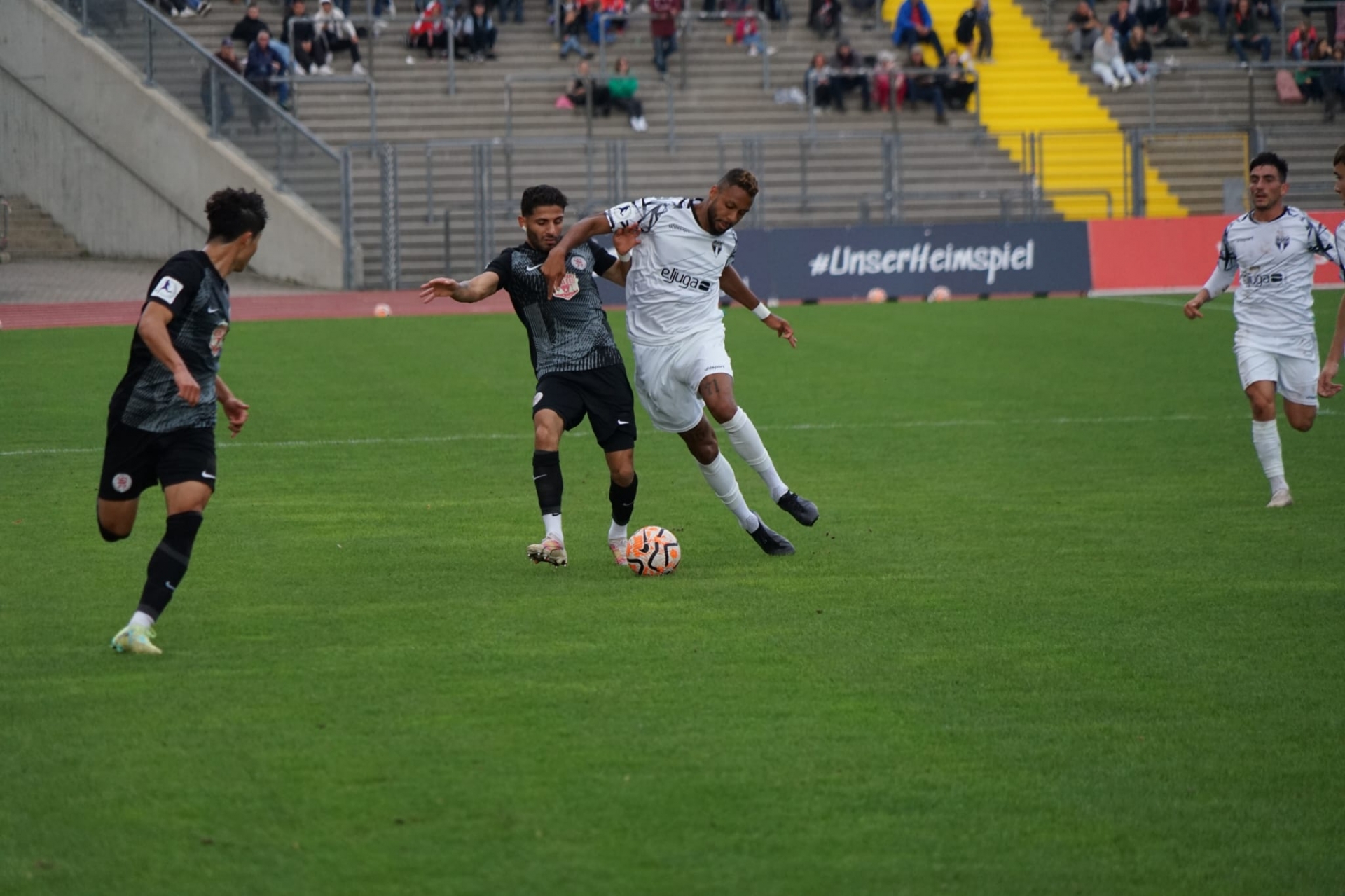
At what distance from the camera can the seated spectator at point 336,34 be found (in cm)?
3170

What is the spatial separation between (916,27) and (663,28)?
5440mm

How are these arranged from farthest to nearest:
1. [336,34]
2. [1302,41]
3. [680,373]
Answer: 1. [1302,41]
2. [336,34]
3. [680,373]

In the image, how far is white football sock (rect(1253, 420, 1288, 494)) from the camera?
1055 cm

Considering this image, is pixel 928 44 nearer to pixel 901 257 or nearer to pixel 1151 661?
pixel 901 257

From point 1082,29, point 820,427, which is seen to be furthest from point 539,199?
point 1082,29

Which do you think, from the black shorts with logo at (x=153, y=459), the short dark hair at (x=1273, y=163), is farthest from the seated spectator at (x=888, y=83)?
the black shorts with logo at (x=153, y=459)

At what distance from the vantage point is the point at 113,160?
99.1 ft

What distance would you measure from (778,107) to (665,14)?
290 centimetres

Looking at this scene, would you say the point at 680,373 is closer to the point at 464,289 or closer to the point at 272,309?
the point at 464,289

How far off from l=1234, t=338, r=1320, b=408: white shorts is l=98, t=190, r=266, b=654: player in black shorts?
6.65 meters

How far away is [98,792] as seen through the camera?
5.07 meters

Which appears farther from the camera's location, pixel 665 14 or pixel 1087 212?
pixel 665 14

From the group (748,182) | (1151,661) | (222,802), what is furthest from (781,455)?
(222,802)

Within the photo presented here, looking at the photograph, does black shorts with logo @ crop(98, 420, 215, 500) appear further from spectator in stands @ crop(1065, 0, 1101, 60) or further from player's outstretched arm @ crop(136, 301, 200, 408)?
spectator in stands @ crop(1065, 0, 1101, 60)
